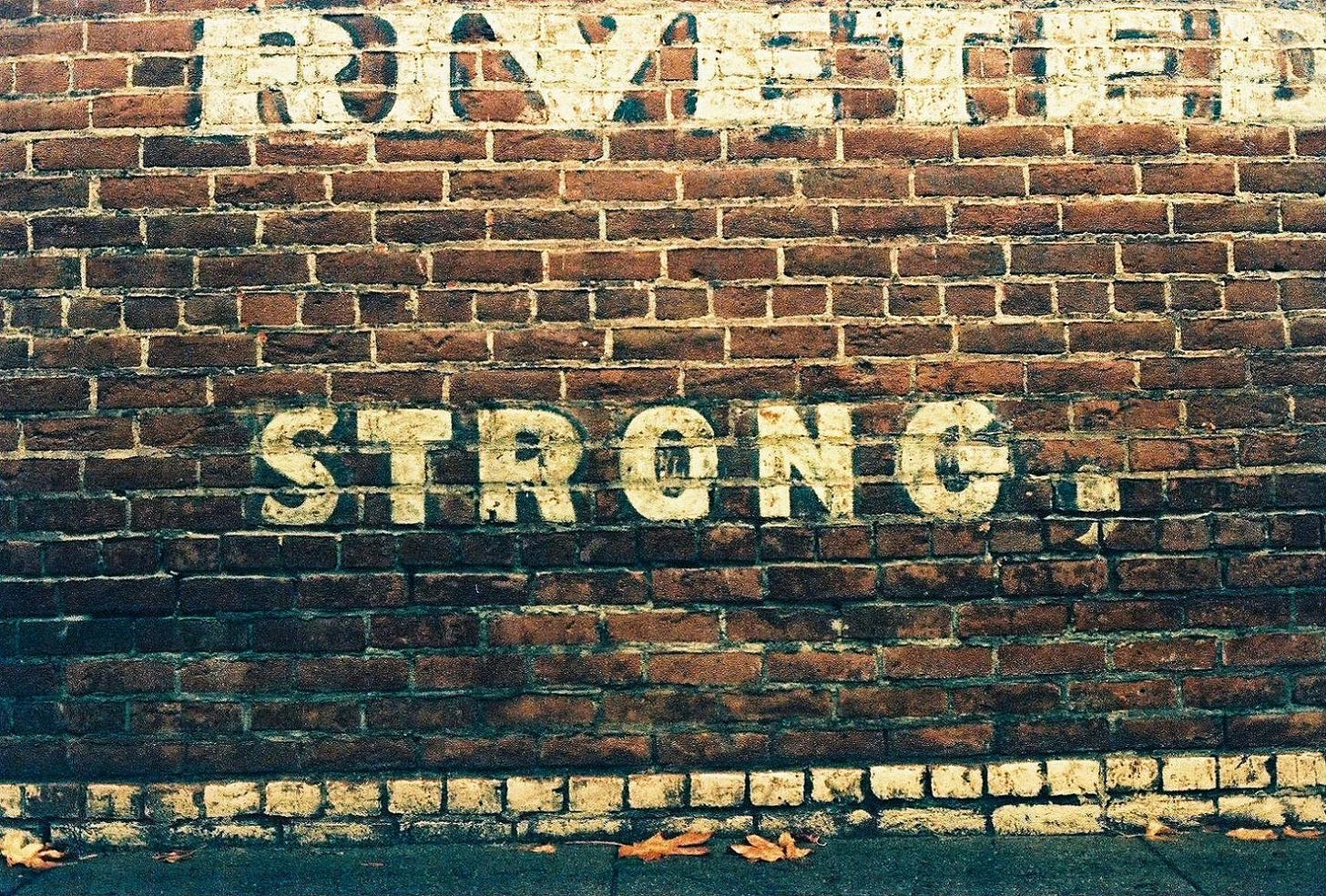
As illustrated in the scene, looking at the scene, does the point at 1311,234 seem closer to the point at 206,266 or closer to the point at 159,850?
the point at 206,266

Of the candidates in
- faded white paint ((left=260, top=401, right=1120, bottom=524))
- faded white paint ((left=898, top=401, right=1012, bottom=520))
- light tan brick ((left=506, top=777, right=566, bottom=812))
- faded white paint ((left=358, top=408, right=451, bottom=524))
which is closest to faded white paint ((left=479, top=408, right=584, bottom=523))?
faded white paint ((left=260, top=401, right=1120, bottom=524))

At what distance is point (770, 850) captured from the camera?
248cm

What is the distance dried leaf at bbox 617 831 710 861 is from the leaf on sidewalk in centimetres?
10

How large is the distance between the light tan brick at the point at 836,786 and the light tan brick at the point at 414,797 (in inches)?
40.9

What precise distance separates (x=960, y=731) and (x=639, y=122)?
75.8 inches

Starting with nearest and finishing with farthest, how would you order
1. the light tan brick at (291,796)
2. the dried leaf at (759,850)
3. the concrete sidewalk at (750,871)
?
the concrete sidewalk at (750,871)
the dried leaf at (759,850)
the light tan brick at (291,796)

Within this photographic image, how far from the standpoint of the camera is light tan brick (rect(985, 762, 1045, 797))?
8.43ft

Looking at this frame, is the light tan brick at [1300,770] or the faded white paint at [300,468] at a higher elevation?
the faded white paint at [300,468]

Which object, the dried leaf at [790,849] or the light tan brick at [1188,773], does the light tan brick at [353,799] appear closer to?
the dried leaf at [790,849]

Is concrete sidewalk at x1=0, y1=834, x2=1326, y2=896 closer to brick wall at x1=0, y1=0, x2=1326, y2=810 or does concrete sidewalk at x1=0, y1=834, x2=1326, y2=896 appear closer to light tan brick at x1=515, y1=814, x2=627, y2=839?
light tan brick at x1=515, y1=814, x2=627, y2=839

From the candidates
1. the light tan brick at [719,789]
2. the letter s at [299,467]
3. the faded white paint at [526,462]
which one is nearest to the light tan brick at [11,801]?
the letter s at [299,467]

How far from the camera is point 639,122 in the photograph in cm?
263

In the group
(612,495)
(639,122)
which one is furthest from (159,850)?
(639,122)

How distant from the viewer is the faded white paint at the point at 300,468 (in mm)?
2586
